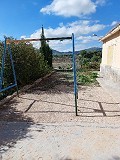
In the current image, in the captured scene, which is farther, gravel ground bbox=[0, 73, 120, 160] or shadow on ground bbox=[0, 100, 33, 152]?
shadow on ground bbox=[0, 100, 33, 152]

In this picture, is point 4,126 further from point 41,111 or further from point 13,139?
point 41,111

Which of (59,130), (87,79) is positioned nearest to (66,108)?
(59,130)

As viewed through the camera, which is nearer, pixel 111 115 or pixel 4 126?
pixel 4 126

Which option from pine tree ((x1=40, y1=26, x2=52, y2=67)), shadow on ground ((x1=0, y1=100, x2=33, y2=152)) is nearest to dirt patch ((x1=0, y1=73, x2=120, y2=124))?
shadow on ground ((x1=0, y1=100, x2=33, y2=152))

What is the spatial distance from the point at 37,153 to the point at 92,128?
1.72 metres

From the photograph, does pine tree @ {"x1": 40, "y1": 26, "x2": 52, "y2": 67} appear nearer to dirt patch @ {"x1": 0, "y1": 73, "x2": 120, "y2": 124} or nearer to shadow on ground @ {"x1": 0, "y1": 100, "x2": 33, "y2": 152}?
dirt patch @ {"x1": 0, "y1": 73, "x2": 120, "y2": 124}

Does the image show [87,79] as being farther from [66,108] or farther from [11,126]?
[11,126]

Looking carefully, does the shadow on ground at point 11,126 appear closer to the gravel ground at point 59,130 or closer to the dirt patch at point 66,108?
the gravel ground at point 59,130

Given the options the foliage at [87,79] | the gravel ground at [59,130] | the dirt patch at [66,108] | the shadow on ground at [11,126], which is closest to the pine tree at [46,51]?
the foliage at [87,79]

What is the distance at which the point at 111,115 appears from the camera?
6430mm

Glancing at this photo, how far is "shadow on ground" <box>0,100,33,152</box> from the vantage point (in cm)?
465

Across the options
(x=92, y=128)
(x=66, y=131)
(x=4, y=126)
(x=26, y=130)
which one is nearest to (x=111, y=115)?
(x=92, y=128)

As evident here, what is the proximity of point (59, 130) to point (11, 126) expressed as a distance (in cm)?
120

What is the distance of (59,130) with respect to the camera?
17.3 ft
